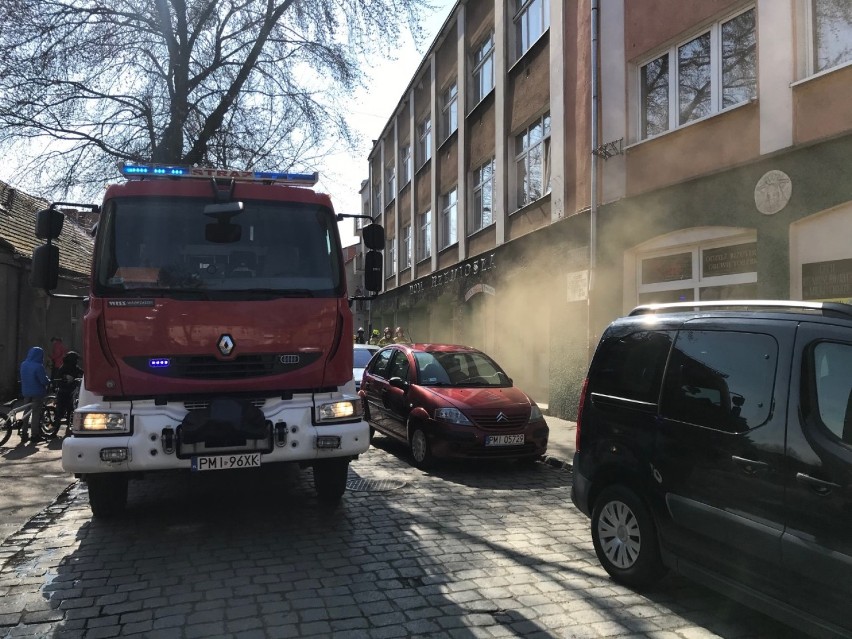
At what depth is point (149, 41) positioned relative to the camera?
45.8 ft

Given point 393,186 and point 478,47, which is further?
point 393,186

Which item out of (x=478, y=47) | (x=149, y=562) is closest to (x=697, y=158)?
(x=149, y=562)

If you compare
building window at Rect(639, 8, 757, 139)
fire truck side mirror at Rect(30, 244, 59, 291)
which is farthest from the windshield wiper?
building window at Rect(639, 8, 757, 139)

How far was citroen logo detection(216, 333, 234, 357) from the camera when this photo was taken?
507 cm

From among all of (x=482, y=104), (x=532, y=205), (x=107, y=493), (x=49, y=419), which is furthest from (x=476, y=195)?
(x=107, y=493)

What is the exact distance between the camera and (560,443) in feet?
31.3

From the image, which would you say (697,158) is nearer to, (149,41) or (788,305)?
(788,305)

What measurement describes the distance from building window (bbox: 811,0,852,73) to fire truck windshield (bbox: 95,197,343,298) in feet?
20.5

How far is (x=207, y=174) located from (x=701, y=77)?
7.37m

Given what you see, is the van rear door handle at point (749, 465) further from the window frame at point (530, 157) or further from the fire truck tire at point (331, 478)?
the window frame at point (530, 157)

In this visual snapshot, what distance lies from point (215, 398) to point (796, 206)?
273 inches

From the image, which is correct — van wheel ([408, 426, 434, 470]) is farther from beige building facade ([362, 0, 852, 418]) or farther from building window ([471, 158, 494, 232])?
building window ([471, 158, 494, 232])

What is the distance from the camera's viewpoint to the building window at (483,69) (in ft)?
56.3

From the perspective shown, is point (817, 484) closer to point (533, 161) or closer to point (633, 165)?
point (633, 165)
